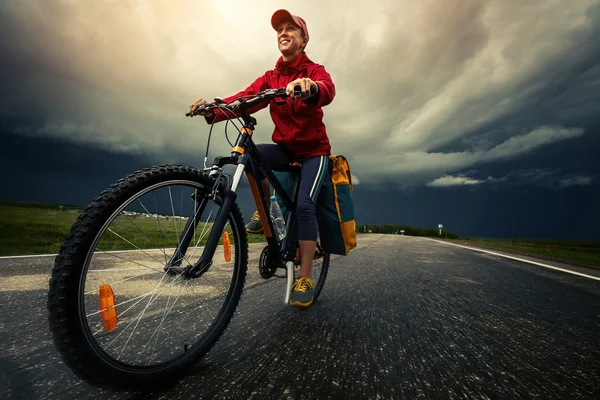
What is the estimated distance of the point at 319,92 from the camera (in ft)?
7.59

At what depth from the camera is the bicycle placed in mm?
1141

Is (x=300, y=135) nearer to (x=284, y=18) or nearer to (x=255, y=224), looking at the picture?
(x=255, y=224)

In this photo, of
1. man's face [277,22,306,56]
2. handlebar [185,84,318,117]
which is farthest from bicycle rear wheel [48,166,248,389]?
man's face [277,22,306,56]

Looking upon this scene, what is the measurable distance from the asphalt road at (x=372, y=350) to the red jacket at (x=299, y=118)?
1.44 metres

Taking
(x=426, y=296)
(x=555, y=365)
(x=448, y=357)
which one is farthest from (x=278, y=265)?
(x=555, y=365)

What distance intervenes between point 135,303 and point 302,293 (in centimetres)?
118

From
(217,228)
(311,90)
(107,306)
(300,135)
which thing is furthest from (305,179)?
(107,306)

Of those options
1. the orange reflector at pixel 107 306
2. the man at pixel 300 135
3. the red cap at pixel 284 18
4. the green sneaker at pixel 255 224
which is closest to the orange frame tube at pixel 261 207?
the man at pixel 300 135

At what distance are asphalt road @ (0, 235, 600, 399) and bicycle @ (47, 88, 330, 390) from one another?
144 mm

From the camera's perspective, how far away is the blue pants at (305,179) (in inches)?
108

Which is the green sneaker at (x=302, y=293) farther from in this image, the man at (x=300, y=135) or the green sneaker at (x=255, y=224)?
the green sneaker at (x=255, y=224)

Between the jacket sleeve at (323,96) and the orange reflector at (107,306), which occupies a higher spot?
the jacket sleeve at (323,96)

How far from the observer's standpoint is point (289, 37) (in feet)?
9.21

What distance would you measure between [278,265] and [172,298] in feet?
3.34
